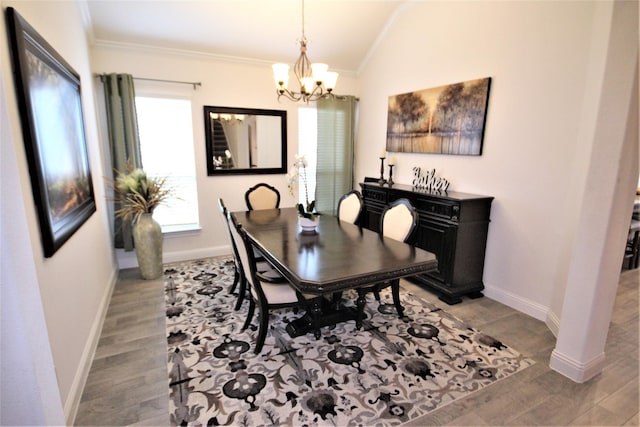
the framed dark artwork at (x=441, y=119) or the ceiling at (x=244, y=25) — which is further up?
the ceiling at (x=244, y=25)

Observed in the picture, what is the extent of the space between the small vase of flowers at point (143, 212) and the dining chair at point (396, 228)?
2.45 metres

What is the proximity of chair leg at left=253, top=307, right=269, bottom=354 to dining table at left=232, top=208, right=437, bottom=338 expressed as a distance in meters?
0.31

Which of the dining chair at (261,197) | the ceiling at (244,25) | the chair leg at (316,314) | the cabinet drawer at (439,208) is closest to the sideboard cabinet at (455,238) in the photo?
the cabinet drawer at (439,208)

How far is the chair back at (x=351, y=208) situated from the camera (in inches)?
135

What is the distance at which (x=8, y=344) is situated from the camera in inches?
55.9

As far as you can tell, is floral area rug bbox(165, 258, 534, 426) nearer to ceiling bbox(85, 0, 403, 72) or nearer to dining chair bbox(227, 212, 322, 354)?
dining chair bbox(227, 212, 322, 354)

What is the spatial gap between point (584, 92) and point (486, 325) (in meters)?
2.04

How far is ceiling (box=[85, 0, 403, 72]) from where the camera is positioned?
11.1 feet

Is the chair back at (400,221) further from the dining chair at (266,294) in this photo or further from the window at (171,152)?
the window at (171,152)

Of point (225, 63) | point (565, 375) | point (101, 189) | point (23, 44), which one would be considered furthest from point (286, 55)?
point (565, 375)

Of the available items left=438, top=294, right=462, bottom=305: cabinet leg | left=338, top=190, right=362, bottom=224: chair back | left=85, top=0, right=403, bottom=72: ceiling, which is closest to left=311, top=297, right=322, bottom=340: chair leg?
left=338, top=190, right=362, bottom=224: chair back

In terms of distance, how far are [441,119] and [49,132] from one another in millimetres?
3489

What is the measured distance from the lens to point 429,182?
395cm

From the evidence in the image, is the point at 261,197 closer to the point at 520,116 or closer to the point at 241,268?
the point at 241,268
